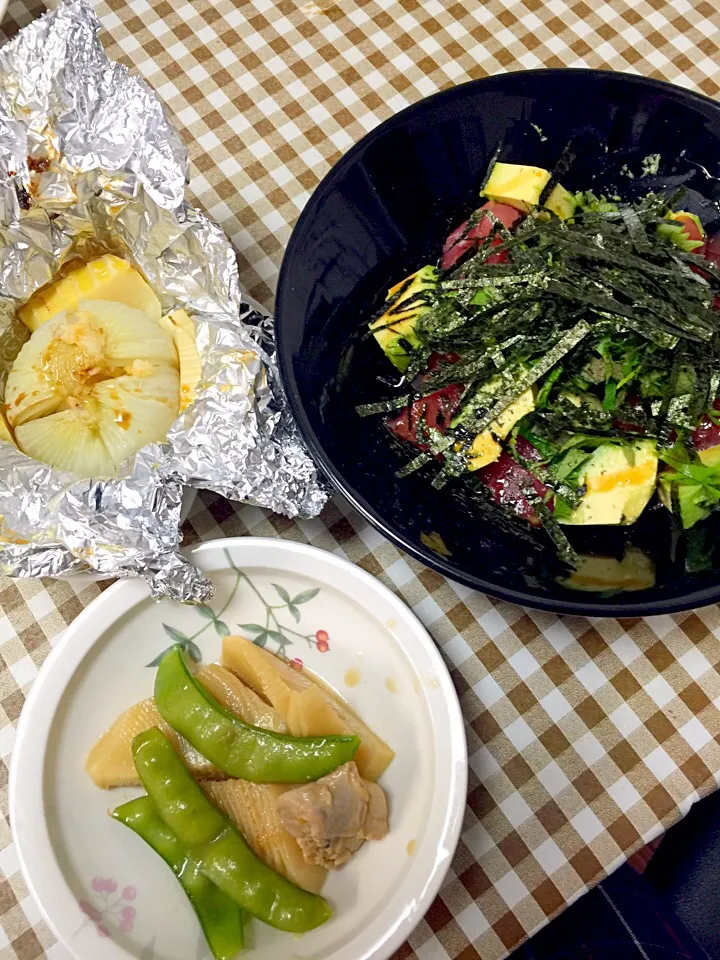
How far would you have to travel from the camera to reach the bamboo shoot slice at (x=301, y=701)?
0.93 metres

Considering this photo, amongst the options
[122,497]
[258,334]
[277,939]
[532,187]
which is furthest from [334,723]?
[532,187]

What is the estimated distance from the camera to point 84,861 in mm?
914

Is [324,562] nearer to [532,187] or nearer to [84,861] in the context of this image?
[84,861]

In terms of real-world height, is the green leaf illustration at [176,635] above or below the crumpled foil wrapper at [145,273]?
below

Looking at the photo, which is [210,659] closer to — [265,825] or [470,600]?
[265,825]

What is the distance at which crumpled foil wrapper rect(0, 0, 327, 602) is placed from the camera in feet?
2.98

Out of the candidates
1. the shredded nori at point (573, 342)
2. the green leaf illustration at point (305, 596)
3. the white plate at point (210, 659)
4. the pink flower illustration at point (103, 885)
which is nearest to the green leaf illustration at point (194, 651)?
the white plate at point (210, 659)

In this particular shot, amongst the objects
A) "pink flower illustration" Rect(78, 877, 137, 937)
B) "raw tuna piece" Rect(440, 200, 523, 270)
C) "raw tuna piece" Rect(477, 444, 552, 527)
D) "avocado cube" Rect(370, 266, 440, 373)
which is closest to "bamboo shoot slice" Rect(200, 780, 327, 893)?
"pink flower illustration" Rect(78, 877, 137, 937)

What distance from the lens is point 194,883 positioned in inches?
34.7

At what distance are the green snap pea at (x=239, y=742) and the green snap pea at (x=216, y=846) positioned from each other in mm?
40

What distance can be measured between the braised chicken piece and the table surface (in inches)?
5.7

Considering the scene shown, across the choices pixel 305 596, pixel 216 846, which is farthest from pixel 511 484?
pixel 216 846

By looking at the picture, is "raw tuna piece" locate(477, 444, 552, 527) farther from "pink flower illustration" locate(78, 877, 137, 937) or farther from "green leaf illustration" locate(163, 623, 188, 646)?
"pink flower illustration" locate(78, 877, 137, 937)

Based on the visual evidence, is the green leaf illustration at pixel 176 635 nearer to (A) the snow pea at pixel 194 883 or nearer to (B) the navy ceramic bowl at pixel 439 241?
(A) the snow pea at pixel 194 883
